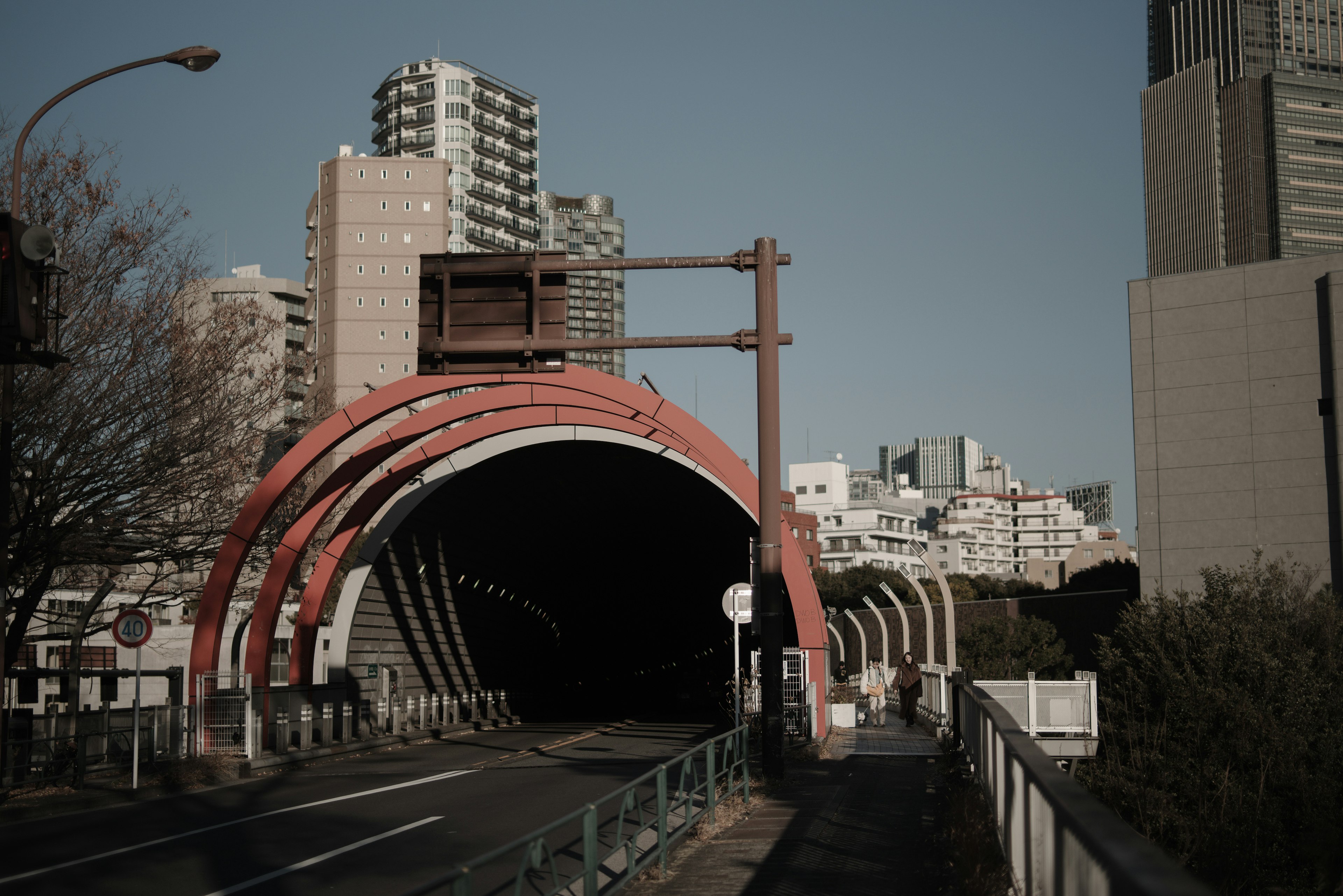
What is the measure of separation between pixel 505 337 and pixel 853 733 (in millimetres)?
14804

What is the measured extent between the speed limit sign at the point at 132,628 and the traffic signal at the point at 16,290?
31.4ft

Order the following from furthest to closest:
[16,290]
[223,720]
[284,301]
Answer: [284,301], [223,720], [16,290]

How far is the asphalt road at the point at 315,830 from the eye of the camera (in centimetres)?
1031

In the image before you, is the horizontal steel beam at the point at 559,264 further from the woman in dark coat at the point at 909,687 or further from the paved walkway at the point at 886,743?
the woman in dark coat at the point at 909,687

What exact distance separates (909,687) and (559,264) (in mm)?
15974

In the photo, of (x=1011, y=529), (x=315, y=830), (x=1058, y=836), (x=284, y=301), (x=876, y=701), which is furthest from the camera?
(x=1011, y=529)

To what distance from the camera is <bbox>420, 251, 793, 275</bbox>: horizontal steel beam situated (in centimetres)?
1622

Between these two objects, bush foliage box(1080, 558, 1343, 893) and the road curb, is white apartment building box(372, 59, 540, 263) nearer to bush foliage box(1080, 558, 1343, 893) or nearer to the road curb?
the road curb

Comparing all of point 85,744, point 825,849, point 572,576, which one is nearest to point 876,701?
point 572,576

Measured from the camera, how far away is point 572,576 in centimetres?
4312

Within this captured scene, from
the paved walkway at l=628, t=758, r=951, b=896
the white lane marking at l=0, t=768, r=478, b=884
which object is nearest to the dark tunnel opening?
the white lane marking at l=0, t=768, r=478, b=884

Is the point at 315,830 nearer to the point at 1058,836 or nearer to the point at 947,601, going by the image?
the point at 1058,836

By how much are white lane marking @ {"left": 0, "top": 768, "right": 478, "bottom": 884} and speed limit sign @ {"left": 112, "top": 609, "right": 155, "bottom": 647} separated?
4.20 meters

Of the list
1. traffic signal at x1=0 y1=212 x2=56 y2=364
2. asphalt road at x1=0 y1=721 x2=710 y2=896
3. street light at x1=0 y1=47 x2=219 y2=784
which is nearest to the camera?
traffic signal at x1=0 y1=212 x2=56 y2=364
